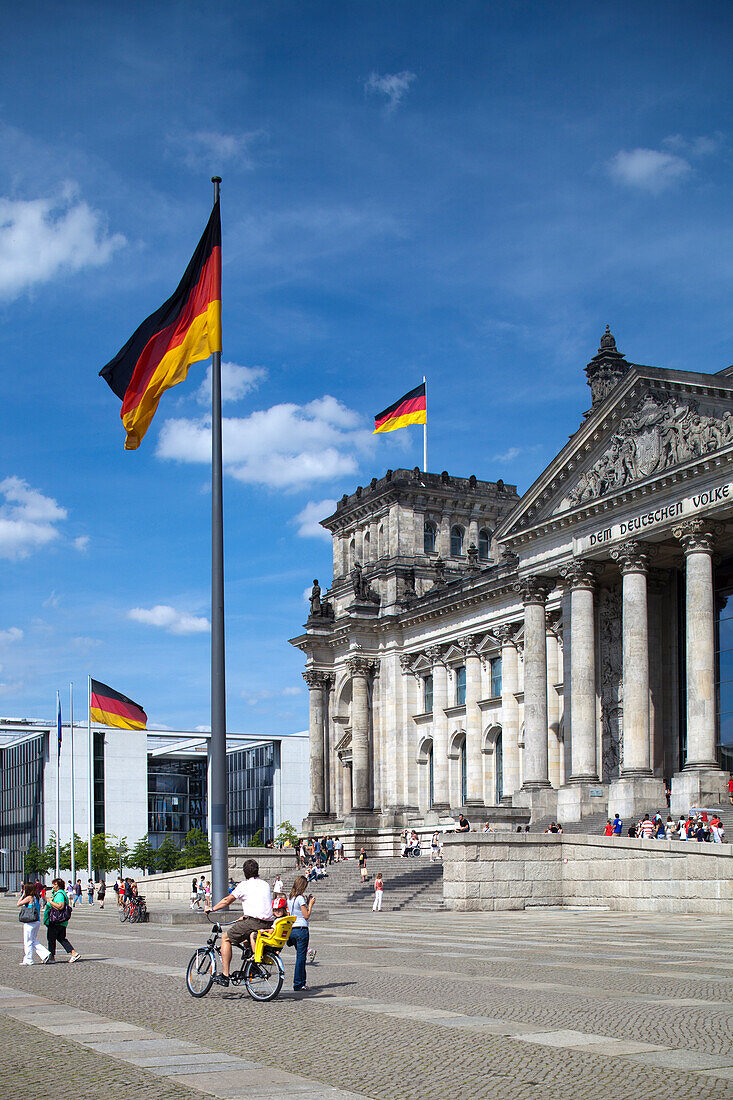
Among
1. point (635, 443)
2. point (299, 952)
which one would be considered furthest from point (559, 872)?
point (299, 952)

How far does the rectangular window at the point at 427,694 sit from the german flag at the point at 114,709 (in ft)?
64.0

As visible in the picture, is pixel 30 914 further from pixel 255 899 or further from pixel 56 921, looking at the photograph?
pixel 255 899

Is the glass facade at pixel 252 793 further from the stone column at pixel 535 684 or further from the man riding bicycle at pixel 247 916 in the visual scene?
the man riding bicycle at pixel 247 916

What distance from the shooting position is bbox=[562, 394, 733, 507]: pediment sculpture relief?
47594mm

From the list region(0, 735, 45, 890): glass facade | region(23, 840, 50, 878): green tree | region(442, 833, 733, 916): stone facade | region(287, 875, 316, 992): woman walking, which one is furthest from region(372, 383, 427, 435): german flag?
region(0, 735, 45, 890): glass facade

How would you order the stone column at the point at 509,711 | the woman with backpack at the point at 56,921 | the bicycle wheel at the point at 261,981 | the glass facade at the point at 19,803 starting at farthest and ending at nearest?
the glass facade at the point at 19,803
the stone column at the point at 509,711
the woman with backpack at the point at 56,921
the bicycle wheel at the point at 261,981

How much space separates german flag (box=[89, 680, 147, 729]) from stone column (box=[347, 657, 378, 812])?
1785 cm

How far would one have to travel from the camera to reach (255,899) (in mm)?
16344

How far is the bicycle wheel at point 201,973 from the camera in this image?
53.6 feet

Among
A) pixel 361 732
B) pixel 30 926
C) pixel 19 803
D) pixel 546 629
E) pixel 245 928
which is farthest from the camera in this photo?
pixel 19 803

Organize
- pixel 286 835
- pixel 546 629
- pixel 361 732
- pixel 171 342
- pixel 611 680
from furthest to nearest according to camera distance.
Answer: pixel 286 835 → pixel 361 732 → pixel 546 629 → pixel 611 680 → pixel 171 342

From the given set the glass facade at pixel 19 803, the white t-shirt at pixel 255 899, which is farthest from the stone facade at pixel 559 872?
the glass facade at pixel 19 803

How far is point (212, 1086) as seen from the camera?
33.2 feet

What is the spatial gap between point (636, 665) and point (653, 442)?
8.78 meters
